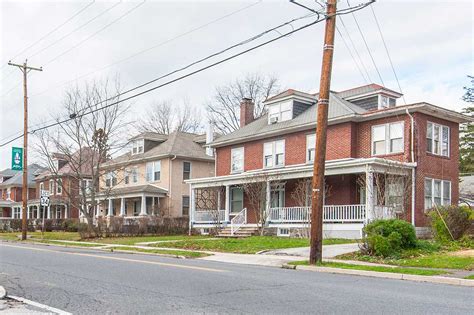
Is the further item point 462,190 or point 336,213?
point 462,190

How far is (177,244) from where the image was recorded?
23953 millimetres

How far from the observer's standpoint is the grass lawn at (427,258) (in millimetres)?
14821

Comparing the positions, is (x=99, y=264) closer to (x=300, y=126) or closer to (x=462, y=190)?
(x=300, y=126)

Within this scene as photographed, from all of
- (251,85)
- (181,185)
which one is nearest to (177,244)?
(181,185)

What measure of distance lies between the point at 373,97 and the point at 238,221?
35.2 ft

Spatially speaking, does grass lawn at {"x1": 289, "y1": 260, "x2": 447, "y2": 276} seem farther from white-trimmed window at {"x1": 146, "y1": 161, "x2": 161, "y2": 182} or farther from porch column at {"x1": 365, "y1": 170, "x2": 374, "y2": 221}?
white-trimmed window at {"x1": 146, "y1": 161, "x2": 161, "y2": 182}

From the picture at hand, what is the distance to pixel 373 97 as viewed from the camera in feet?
100.0

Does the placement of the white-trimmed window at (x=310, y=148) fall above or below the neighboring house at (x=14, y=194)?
above

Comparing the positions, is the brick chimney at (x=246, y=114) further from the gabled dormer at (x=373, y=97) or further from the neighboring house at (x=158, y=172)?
the gabled dormer at (x=373, y=97)

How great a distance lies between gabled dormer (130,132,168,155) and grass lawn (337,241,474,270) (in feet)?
106

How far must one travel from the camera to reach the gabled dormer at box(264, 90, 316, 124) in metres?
32.5

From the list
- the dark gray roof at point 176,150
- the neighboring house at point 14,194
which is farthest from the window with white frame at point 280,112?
the neighboring house at point 14,194

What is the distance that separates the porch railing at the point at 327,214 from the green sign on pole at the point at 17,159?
1720cm

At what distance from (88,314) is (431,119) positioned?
2324 cm
